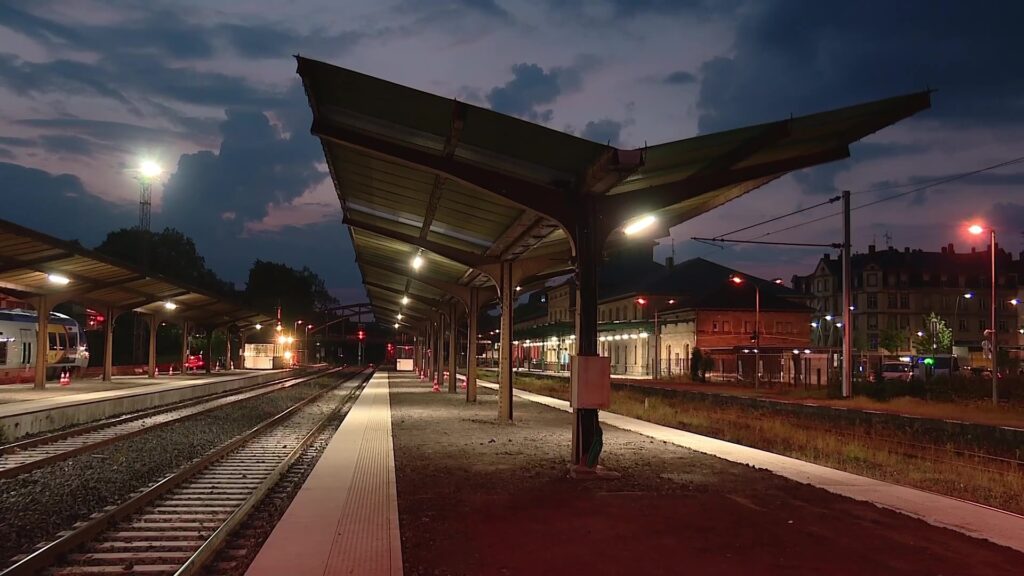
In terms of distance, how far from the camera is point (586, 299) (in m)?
13.1

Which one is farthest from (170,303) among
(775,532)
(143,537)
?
(775,532)

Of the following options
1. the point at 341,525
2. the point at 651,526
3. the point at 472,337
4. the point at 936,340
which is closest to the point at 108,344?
the point at 472,337

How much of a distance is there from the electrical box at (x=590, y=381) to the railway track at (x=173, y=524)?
4.74 meters

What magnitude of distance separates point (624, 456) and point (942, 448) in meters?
8.80

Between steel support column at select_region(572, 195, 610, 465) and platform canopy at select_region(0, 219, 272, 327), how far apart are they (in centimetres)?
1532

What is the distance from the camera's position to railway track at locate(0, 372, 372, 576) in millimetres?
7285

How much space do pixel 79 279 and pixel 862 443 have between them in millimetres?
26906

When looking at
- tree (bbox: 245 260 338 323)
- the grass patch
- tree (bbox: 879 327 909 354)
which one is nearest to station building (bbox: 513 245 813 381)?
tree (bbox: 879 327 909 354)

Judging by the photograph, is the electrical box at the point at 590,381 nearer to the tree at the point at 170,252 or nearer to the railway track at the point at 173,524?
the railway track at the point at 173,524

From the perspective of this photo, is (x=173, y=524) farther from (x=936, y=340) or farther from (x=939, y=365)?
(x=936, y=340)

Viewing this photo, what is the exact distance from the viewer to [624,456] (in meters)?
15.0

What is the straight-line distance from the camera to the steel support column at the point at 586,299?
41.9 feet

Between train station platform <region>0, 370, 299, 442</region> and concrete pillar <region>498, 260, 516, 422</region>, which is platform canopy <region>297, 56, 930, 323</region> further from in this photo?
train station platform <region>0, 370, 299, 442</region>

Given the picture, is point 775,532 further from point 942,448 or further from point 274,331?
point 274,331
